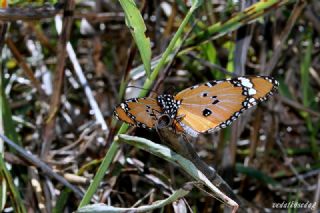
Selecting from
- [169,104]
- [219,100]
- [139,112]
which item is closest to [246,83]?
[219,100]

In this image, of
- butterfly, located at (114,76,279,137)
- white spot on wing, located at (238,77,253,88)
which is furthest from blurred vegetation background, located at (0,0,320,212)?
white spot on wing, located at (238,77,253,88)

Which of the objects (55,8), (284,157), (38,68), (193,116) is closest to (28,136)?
(38,68)

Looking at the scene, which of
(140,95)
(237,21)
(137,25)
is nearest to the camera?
(137,25)

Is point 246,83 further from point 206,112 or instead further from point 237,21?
point 237,21

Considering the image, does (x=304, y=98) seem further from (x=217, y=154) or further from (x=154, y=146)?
(x=154, y=146)

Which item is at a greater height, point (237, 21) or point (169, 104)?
point (237, 21)

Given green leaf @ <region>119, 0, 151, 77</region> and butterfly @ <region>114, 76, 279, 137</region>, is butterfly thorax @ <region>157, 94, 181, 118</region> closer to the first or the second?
butterfly @ <region>114, 76, 279, 137</region>

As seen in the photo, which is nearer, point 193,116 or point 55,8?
point 193,116
